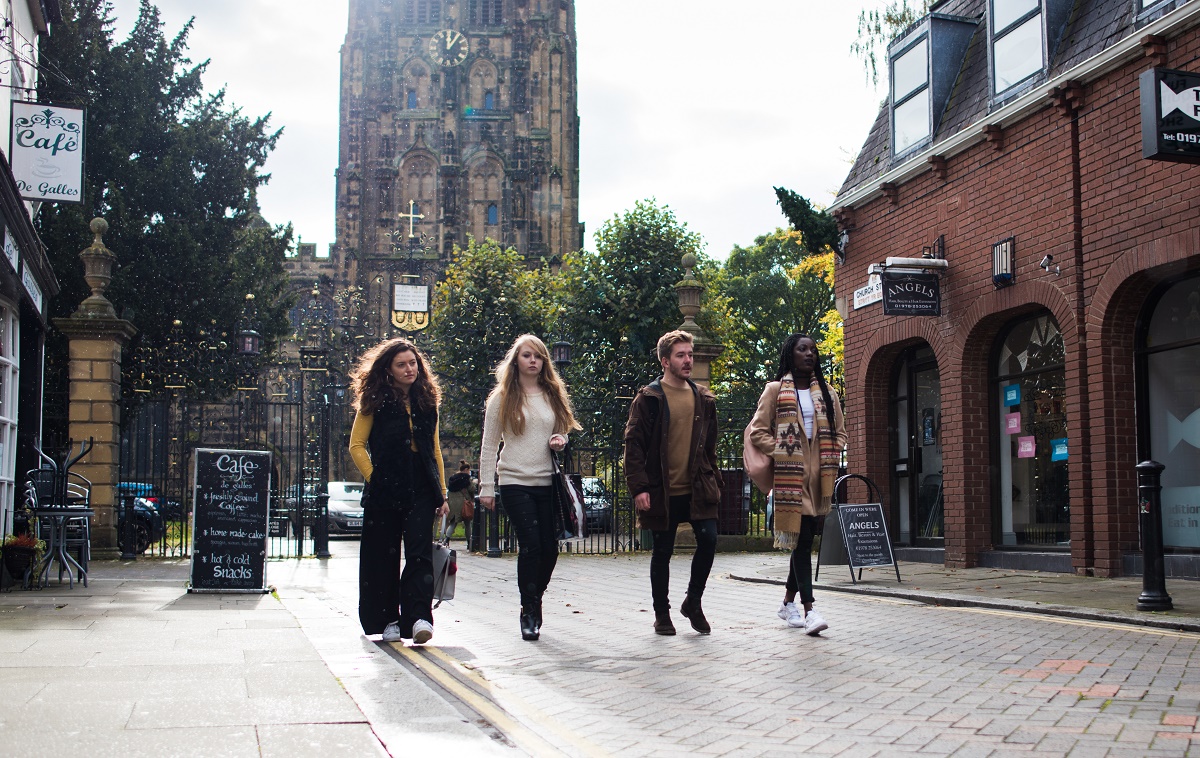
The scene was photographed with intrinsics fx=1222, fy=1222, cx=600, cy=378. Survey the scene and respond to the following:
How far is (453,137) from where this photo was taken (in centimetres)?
6569

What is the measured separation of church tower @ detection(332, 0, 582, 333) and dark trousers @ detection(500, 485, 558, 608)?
5734 centimetres

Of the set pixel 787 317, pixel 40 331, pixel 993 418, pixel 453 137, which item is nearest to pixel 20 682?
pixel 40 331

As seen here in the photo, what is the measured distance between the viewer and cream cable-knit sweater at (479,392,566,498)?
7.35 m

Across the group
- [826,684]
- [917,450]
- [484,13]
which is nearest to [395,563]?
[826,684]

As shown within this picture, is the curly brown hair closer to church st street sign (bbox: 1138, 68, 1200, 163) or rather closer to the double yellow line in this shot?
the double yellow line

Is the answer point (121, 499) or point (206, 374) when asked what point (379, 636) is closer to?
point (121, 499)

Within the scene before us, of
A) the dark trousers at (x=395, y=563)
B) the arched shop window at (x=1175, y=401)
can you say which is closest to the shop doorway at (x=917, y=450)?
the arched shop window at (x=1175, y=401)

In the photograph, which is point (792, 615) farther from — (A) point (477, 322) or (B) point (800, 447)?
(A) point (477, 322)

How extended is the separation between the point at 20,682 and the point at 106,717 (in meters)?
1.05

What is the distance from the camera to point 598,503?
928 inches

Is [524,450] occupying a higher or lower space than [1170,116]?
lower

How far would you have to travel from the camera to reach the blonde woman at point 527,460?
7.33 metres

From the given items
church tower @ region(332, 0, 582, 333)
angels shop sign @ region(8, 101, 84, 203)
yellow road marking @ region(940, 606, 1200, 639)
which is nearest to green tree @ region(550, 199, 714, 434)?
angels shop sign @ region(8, 101, 84, 203)

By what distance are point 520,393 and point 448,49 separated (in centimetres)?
6218
